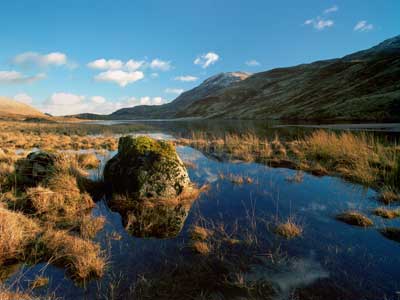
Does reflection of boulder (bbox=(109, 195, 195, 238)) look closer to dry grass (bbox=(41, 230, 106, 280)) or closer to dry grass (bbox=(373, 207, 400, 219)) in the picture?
A: dry grass (bbox=(41, 230, 106, 280))

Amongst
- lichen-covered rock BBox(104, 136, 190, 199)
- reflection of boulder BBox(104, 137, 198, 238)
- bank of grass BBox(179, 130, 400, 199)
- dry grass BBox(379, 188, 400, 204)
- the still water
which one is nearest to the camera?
the still water

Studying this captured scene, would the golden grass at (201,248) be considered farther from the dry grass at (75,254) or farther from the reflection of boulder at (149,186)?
the dry grass at (75,254)

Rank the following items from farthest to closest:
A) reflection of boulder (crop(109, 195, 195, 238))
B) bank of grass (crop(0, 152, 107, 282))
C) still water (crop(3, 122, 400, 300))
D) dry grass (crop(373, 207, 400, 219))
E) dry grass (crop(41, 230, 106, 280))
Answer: dry grass (crop(373, 207, 400, 219)) < reflection of boulder (crop(109, 195, 195, 238)) < bank of grass (crop(0, 152, 107, 282)) < dry grass (crop(41, 230, 106, 280)) < still water (crop(3, 122, 400, 300))

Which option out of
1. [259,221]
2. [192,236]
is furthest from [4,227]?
[259,221]

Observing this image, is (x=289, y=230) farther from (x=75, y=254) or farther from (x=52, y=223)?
(x=52, y=223)

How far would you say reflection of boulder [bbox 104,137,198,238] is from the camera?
581cm

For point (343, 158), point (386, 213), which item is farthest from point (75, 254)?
point (343, 158)

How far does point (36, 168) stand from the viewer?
752cm

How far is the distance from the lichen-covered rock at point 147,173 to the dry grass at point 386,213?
5331mm

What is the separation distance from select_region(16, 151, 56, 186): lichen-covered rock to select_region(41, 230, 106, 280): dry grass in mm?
3649

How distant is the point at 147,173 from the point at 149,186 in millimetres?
430

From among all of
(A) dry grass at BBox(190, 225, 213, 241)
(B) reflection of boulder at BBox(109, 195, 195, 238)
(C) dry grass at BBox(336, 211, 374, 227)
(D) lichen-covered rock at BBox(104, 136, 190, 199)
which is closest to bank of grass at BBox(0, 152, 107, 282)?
(B) reflection of boulder at BBox(109, 195, 195, 238)

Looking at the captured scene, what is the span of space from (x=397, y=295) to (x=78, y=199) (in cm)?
722

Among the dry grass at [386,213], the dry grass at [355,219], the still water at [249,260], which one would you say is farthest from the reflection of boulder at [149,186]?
the dry grass at [386,213]
